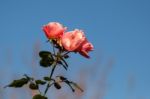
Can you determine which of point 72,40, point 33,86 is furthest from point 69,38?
point 33,86

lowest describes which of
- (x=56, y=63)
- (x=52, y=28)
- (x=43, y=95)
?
(x=43, y=95)

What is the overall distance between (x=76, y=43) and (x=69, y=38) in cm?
4

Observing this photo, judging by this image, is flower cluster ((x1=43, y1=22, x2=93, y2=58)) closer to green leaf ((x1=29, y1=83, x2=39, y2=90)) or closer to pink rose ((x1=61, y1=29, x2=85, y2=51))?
pink rose ((x1=61, y1=29, x2=85, y2=51))

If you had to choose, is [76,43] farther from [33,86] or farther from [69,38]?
[33,86]

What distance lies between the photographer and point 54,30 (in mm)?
1444

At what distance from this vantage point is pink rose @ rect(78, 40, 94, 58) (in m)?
1.40

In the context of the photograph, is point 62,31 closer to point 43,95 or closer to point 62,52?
point 62,52

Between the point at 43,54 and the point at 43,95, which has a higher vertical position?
the point at 43,54

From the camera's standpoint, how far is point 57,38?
1440mm

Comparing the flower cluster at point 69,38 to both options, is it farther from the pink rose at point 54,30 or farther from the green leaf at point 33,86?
the green leaf at point 33,86

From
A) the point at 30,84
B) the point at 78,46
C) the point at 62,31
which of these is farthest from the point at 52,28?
the point at 30,84

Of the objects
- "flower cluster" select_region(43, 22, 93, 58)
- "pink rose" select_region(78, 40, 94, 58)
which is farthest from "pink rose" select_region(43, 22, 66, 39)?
"pink rose" select_region(78, 40, 94, 58)

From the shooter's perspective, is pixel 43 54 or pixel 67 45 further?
pixel 43 54

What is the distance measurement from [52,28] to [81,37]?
0.47 ft
